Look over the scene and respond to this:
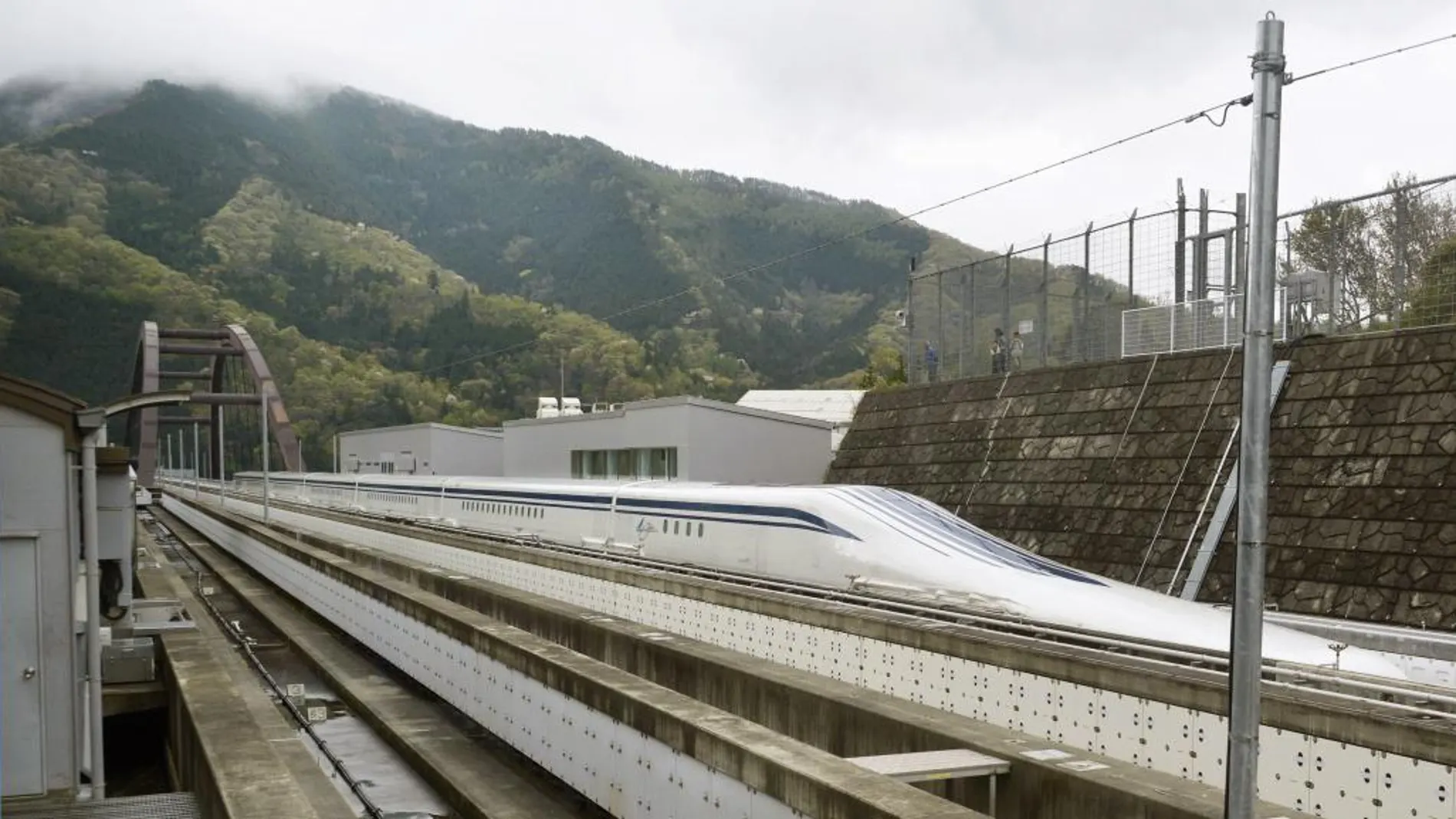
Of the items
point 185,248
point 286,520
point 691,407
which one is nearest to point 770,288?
point 185,248

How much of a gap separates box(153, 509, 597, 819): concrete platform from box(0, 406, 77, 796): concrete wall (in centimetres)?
351

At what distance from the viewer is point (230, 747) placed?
26.5 feet

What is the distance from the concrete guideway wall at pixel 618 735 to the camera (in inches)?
244

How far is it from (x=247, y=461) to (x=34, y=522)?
186 m

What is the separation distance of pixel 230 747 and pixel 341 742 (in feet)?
22.6

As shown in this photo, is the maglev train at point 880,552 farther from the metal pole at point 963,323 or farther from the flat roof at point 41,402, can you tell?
the flat roof at point 41,402

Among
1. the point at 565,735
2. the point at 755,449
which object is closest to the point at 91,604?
the point at 565,735

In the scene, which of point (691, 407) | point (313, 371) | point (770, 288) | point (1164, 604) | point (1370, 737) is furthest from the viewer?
point (770, 288)

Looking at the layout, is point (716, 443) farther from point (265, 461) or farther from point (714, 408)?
point (265, 461)

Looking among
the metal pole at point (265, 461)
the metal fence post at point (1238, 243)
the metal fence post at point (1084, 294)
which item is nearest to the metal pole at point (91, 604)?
the metal fence post at point (1238, 243)

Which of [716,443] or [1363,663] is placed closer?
[1363,663]

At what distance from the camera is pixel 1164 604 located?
12.8 metres

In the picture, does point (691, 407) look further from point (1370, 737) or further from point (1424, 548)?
point (1370, 737)

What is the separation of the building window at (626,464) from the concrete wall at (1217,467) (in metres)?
8.30
